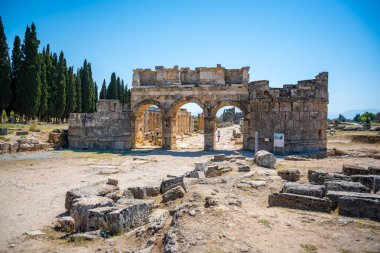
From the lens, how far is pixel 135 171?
1212 centimetres

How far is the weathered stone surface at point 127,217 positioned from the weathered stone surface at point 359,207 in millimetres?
4267

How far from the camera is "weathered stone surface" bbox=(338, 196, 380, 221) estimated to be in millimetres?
5434

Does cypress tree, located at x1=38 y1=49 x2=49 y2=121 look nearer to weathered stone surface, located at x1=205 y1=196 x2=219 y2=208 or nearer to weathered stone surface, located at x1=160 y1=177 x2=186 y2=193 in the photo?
weathered stone surface, located at x1=160 y1=177 x2=186 y2=193

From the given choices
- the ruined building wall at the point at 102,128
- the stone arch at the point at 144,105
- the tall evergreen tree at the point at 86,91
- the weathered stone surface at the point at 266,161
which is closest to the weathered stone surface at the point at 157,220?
the weathered stone surface at the point at 266,161

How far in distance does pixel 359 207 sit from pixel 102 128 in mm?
17987

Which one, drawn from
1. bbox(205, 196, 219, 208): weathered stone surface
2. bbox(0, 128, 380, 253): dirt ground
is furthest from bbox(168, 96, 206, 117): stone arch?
bbox(205, 196, 219, 208): weathered stone surface

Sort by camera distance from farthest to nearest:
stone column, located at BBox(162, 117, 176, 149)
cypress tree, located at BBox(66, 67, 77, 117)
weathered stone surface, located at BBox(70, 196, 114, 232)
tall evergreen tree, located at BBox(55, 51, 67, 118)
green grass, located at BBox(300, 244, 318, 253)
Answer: cypress tree, located at BBox(66, 67, 77, 117) < tall evergreen tree, located at BBox(55, 51, 67, 118) < stone column, located at BBox(162, 117, 176, 149) < weathered stone surface, located at BBox(70, 196, 114, 232) < green grass, located at BBox(300, 244, 318, 253)

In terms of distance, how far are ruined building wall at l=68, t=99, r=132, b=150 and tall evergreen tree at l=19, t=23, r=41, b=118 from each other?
11.1 m

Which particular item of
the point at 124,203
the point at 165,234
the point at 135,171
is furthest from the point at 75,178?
the point at 165,234

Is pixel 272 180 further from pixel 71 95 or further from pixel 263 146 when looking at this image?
pixel 71 95

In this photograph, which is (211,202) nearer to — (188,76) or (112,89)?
(188,76)

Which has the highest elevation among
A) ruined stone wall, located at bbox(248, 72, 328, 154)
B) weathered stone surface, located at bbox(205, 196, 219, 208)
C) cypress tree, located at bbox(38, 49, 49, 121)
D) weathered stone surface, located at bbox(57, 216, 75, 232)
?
cypress tree, located at bbox(38, 49, 49, 121)

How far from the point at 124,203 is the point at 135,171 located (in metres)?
5.76

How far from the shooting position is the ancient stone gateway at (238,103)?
17.0 meters
